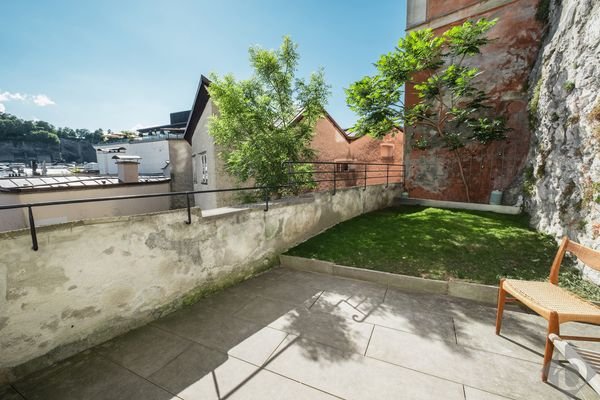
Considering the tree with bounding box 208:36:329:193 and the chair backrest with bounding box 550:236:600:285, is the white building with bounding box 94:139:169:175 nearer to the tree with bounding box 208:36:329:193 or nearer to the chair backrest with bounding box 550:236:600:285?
the tree with bounding box 208:36:329:193

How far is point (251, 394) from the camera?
6.35 ft

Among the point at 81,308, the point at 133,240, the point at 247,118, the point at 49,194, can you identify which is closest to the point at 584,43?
the point at 247,118

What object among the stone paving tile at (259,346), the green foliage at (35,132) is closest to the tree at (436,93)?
the stone paving tile at (259,346)

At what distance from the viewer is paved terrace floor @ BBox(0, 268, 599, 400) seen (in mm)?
1960

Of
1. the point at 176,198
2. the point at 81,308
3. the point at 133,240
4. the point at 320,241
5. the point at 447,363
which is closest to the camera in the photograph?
the point at 447,363

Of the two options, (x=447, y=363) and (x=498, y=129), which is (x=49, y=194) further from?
(x=498, y=129)

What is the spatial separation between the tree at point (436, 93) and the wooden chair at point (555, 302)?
679 cm

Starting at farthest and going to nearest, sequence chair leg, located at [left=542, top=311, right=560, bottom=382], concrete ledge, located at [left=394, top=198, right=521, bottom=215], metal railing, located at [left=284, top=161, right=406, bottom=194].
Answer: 1. concrete ledge, located at [left=394, top=198, right=521, bottom=215]
2. metal railing, located at [left=284, top=161, right=406, bottom=194]
3. chair leg, located at [left=542, top=311, right=560, bottom=382]

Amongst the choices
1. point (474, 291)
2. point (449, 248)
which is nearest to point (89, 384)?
point (474, 291)

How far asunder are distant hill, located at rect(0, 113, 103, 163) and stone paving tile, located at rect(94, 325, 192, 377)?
79.4m

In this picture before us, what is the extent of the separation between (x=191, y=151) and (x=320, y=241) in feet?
36.9

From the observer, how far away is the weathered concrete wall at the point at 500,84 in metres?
7.87

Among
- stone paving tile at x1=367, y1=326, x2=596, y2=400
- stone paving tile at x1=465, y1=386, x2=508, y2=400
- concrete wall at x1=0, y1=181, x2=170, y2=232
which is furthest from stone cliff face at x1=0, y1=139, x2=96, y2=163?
stone paving tile at x1=465, y1=386, x2=508, y2=400

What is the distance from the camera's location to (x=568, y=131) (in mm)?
4930
